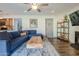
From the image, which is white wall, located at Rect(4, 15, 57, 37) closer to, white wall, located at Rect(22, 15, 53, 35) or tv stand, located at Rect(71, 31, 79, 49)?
white wall, located at Rect(22, 15, 53, 35)

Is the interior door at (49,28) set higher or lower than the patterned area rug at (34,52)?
higher

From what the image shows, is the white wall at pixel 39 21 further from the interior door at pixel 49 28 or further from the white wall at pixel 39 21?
the interior door at pixel 49 28

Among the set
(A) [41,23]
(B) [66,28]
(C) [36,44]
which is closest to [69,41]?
(B) [66,28]

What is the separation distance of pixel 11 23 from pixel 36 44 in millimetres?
1244

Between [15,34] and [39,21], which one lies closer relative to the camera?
[39,21]

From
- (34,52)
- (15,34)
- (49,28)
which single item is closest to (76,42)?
(49,28)

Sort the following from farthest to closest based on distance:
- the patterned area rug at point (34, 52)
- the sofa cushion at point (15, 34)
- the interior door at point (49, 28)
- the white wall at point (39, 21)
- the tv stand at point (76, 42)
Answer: the tv stand at point (76, 42), the sofa cushion at point (15, 34), the white wall at point (39, 21), the interior door at point (49, 28), the patterned area rug at point (34, 52)

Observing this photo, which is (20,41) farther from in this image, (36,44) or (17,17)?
(17,17)

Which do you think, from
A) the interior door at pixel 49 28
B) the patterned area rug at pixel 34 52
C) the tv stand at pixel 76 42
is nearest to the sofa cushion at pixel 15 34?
the patterned area rug at pixel 34 52

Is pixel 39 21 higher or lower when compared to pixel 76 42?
higher

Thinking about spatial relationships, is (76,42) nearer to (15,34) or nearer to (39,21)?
(39,21)

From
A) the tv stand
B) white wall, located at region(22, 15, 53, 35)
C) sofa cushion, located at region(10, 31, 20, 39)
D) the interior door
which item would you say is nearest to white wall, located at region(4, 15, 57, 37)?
white wall, located at region(22, 15, 53, 35)

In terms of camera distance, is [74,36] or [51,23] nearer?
[51,23]

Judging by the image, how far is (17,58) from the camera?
1521 mm
